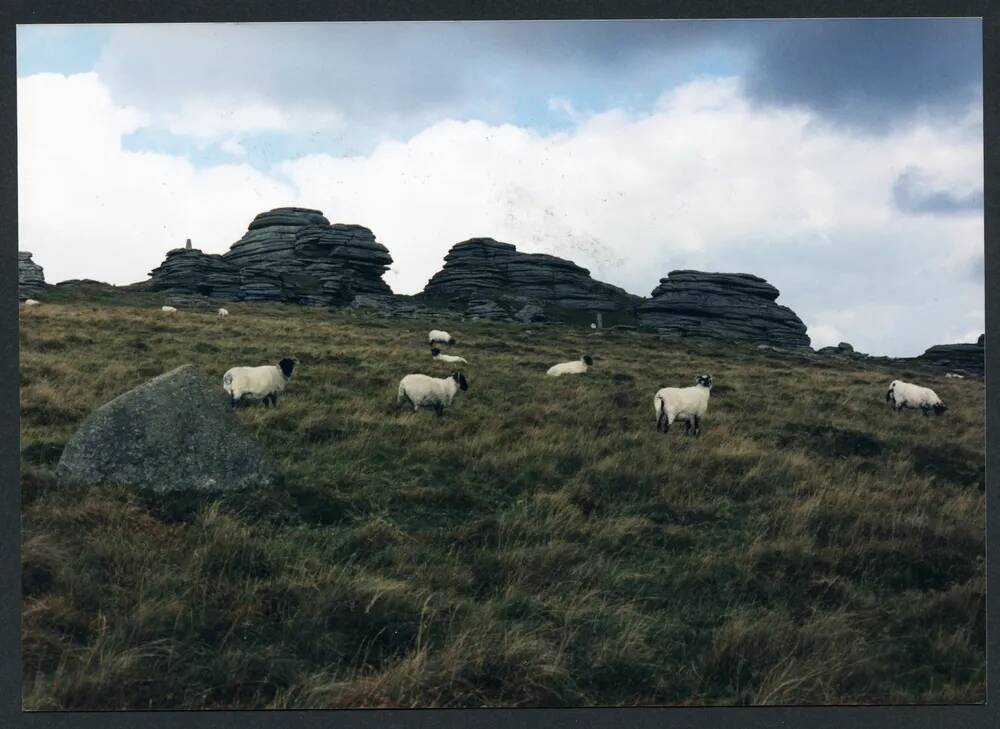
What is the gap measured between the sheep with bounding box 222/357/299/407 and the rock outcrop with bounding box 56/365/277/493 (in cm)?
401

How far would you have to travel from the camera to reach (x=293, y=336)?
25.9 meters

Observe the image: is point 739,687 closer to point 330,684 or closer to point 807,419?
point 330,684

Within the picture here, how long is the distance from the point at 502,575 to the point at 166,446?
4.29m

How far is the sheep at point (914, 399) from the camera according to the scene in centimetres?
1702

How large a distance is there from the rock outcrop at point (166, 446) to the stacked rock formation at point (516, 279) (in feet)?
239

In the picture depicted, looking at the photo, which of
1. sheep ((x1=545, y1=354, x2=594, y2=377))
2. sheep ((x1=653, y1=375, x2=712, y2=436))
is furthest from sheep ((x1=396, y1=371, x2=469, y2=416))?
sheep ((x1=545, y1=354, x2=594, y2=377))

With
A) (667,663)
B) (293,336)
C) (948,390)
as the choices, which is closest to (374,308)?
(293,336)

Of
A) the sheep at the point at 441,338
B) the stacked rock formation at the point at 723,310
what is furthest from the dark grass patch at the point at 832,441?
the stacked rock formation at the point at 723,310

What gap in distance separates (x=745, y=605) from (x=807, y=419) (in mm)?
9092

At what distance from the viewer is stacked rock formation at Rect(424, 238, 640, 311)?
82.2 metres

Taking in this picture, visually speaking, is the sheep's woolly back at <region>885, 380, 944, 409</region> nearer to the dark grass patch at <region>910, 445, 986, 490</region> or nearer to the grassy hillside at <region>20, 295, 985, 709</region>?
the dark grass patch at <region>910, 445, 986, 490</region>

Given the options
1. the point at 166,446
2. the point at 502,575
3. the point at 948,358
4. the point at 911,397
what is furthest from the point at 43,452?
the point at 948,358

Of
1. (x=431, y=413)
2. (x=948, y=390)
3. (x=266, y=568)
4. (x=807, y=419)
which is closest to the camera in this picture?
(x=266, y=568)

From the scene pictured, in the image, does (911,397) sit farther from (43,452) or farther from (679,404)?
(43,452)
